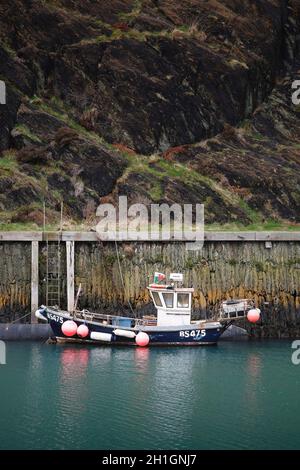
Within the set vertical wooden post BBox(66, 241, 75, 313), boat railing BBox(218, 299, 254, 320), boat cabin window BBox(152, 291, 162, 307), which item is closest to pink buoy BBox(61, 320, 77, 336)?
vertical wooden post BBox(66, 241, 75, 313)

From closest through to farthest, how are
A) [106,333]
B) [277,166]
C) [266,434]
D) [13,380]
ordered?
[266,434]
[13,380]
[106,333]
[277,166]

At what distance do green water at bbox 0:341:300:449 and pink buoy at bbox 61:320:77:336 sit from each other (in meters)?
0.68

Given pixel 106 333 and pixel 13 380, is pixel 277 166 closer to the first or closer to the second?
pixel 106 333

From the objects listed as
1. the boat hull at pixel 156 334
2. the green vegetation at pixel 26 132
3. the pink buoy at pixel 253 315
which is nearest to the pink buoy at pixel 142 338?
the boat hull at pixel 156 334

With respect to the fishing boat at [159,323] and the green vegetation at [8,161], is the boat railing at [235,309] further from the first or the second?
the green vegetation at [8,161]

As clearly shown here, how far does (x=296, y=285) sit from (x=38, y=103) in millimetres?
21251

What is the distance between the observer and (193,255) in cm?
3888

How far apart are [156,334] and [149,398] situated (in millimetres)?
9830

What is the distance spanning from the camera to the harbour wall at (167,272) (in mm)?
38344

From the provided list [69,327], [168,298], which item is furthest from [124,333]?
[168,298]

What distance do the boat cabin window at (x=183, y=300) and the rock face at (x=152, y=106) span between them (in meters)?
8.23

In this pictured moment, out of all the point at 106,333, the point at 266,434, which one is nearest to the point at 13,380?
the point at 106,333

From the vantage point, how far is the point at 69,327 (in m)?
36.6

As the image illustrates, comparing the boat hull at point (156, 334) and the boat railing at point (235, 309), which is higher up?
the boat railing at point (235, 309)
